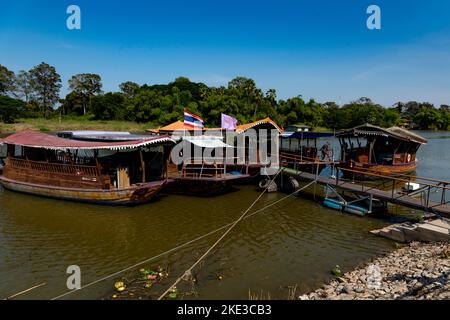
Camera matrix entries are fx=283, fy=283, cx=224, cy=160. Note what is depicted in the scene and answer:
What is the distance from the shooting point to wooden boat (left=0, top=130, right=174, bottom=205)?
13992 millimetres

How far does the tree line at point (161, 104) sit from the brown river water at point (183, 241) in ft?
137

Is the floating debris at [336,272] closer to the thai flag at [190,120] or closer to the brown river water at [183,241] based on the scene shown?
the brown river water at [183,241]

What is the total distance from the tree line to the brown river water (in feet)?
137

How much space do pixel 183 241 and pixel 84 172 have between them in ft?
23.0

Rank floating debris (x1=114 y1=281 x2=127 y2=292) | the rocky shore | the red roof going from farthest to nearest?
1. the red roof
2. floating debris (x1=114 y1=281 x2=127 y2=292)
3. the rocky shore

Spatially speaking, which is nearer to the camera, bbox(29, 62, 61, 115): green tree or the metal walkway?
the metal walkway

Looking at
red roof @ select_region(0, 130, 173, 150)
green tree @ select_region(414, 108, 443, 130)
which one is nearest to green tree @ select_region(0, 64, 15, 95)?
red roof @ select_region(0, 130, 173, 150)

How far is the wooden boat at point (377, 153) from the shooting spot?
2159 cm

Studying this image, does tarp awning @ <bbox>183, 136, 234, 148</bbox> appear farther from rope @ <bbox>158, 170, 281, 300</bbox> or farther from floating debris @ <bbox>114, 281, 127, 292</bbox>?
floating debris @ <bbox>114, 281, 127, 292</bbox>

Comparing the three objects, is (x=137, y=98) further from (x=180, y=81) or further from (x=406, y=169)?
(x=406, y=169)

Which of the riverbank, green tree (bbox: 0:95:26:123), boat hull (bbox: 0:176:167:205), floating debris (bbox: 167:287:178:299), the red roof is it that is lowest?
floating debris (bbox: 167:287:178:299)

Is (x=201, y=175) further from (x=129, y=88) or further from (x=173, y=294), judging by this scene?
(x=129, y=88)

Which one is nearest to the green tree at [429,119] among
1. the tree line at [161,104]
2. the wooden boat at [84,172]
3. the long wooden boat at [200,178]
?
the tree line at [161,104]
